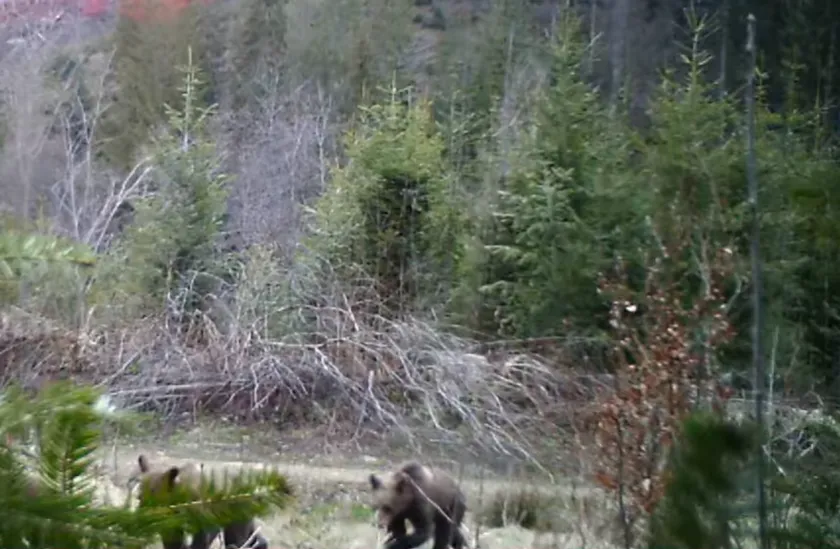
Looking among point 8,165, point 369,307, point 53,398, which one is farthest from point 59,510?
point 8,165

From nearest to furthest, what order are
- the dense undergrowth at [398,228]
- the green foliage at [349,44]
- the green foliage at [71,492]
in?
1. the green foliage at [71,492]
2. the dense undergrowth at [398,228]
3. the green foliage at [349,44]

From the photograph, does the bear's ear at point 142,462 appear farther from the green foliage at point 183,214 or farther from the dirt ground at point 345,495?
the green foliage at point 183,214

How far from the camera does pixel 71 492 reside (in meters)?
0.45

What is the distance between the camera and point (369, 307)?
1.85 m

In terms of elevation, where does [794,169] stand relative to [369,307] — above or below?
above

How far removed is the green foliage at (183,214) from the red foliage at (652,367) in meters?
0.75

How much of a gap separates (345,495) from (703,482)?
1.29m

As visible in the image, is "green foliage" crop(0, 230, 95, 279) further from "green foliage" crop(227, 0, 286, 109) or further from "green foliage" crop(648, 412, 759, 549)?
"green foliage" crop(227, 0, 286, 109)

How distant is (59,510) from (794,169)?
1.01 metres

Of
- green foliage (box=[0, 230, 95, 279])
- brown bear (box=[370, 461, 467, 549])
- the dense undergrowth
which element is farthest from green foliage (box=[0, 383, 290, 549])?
brown bear (box=[370, 461, 467, 549])

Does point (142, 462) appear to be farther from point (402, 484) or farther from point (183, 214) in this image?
point (183, 214)

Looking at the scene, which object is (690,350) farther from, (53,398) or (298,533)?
(53,398)

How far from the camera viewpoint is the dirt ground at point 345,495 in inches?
58.9

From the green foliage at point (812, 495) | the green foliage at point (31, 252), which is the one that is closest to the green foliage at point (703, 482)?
A: the green foliage at point (812, 495)
